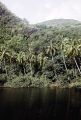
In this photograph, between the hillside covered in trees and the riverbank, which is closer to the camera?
the riverbank

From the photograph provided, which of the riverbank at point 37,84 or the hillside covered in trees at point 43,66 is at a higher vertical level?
the hillside covered in trees at point 43,66

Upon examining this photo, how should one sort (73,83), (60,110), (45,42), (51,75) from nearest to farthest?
(60,110), (73,83), (51,75), (45,42)

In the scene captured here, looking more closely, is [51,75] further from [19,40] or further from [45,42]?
[19,40]

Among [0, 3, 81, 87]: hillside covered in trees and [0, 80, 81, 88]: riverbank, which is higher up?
[0, 3, 81, 87]: hillside covered in trees

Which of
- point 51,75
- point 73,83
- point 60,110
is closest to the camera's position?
point 60,110

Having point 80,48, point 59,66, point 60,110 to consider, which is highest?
point 80,48

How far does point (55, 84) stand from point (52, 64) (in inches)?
346

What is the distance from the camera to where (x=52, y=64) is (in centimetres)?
9562

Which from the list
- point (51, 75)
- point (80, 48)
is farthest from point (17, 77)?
point (80, 48)

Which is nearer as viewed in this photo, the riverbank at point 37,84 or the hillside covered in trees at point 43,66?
the riverbank at point 37,84

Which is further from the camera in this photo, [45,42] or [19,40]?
[19,40]

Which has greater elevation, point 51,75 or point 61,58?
point 61,58

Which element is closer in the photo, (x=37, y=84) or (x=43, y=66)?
(x=37, y=84)

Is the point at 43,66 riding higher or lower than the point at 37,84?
higher
